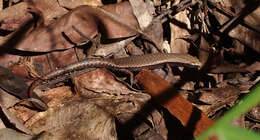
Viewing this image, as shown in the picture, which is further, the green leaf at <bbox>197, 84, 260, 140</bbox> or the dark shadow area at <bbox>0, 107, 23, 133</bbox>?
the dark shadow area at <bbox>0, 107, 23, 133</bbox>

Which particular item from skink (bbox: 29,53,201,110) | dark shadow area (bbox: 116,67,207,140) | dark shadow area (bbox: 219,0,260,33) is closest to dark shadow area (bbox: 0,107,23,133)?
skink (bbox: 29,53,201,110)

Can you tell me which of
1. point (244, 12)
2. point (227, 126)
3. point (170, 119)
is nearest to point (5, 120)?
point (170, 119)

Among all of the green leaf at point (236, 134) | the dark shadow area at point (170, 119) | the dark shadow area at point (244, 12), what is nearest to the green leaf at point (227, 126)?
Result: the green leaf at point (236, 134)

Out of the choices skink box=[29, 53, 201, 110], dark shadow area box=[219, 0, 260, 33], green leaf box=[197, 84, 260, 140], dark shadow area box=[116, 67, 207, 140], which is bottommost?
dark shadow area box=[116, 67, 207, 140]

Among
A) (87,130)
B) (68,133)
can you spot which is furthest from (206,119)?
(68,133)

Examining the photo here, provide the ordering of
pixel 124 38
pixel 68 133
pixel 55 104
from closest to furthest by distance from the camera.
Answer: pixel 68 133
pixel 55 104
pixel 124 38

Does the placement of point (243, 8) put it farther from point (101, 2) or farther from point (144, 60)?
point (101, 2)

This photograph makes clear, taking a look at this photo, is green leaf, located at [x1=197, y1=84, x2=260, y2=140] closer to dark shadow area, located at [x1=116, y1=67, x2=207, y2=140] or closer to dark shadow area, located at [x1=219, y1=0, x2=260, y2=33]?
dark shadow area, located at [x1=116, y1=67, x2=207, y2=140]

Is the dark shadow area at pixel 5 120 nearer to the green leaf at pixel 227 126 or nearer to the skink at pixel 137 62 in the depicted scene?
the skink at pixel 137 62
